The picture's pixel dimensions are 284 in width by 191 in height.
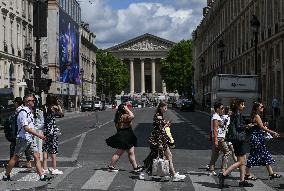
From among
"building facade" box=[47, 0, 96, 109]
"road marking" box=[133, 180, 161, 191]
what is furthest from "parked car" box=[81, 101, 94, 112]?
"road marking" box=[133, 180, 161, 191]

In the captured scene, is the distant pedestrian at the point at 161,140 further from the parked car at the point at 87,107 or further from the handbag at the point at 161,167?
the parked car at the point at 87,107

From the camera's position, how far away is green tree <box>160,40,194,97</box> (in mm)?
144250

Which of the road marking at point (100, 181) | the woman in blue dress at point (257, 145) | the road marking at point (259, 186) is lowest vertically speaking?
the road marking at point (259, 186)

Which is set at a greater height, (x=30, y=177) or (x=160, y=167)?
(x=160, y=167)

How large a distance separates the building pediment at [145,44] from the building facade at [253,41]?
8734 cm

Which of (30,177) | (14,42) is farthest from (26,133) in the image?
(14,42)

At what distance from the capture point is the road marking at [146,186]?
11.7 meters

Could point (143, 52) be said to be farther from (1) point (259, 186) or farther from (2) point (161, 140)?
(1) point (259, 186)

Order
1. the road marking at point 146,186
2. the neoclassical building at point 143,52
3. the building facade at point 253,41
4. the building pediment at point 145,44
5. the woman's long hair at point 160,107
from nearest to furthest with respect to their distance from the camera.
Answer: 1. the road marking at point 146,186
2. the woman's long hair at point 160,107
3. the building facade at point 253,41
4. the building pediment at point 145,44
5. the neoclassical building at point 143,52

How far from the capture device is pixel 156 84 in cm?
18900

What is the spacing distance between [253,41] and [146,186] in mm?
43505

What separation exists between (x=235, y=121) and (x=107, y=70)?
475ft

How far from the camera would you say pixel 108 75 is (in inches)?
6216

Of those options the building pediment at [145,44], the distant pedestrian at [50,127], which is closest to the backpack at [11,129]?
the distant pedestrian at [50,127]
